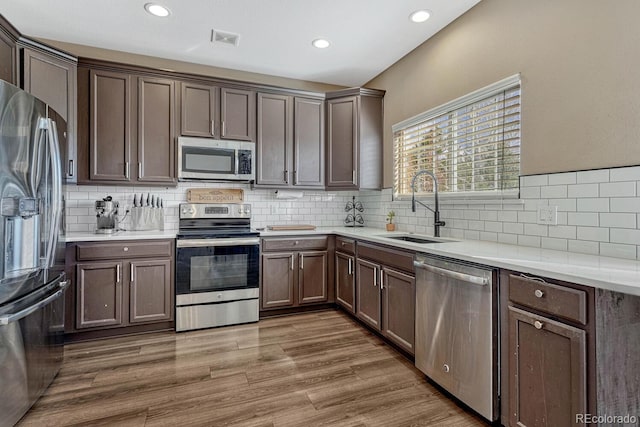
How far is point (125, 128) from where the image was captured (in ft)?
10.3

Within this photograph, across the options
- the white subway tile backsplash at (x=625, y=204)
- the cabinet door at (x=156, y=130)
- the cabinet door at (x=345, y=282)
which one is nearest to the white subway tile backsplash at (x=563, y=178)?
the white subway tile backsplash at (x=625, y=204)

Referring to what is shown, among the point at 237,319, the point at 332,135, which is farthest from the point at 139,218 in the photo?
the point at 332,135

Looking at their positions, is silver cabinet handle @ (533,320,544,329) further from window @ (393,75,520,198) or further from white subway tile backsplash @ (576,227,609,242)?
window @ (393,75,520,198)

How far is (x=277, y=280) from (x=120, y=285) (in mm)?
1419

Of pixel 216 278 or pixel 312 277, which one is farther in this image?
pixel 312 277

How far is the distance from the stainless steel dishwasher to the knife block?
2684 millimetres

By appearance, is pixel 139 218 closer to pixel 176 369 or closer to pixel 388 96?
pixel 176 369

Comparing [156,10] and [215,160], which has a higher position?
[156,10]

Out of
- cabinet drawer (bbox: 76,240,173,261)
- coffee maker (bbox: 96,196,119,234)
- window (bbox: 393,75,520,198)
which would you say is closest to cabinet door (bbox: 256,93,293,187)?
cabinet drawer (bbox: 76,240,173,261)

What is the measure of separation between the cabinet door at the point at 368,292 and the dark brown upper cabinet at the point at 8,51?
3196 mm

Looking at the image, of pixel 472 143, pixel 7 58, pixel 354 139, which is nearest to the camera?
pixel 7 58

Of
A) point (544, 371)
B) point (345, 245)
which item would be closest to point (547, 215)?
point (544, 371)

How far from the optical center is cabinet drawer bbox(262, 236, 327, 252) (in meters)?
3.35

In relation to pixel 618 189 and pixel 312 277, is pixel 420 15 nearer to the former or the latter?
pixel 618 189
